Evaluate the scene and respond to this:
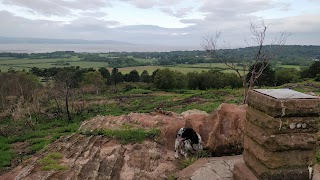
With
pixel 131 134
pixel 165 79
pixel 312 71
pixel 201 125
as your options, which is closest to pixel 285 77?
pixel 312 71

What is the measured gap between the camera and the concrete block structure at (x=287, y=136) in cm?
500

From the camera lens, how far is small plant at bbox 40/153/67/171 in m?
7.44

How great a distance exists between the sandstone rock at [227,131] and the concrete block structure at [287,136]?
290cm

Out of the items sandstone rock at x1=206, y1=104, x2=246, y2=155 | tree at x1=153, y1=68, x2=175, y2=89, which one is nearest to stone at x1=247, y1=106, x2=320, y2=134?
sandstone rock at x1=206, y1=104, x2=246, y2=155

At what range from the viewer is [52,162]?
7.84m

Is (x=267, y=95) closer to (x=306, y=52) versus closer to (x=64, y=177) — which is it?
(x=64, y=177)

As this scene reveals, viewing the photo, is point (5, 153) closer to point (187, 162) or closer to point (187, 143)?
point (187, 143)

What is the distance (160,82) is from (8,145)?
112 ft

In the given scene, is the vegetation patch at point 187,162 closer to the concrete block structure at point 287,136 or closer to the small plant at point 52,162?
the concrete block structure at point 287,136

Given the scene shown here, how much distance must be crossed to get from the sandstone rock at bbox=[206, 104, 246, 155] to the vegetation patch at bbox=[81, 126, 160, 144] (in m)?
1.99

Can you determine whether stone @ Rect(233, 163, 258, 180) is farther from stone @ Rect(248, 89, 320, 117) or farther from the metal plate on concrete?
the metal plate on concrete

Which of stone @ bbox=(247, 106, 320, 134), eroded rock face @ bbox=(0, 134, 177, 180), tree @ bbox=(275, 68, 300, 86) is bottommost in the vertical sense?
tree @ bbox=(275, 68, 300, 86)

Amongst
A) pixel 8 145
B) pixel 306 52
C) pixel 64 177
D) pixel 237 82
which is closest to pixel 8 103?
pixel 8 145

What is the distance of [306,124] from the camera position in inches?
200
